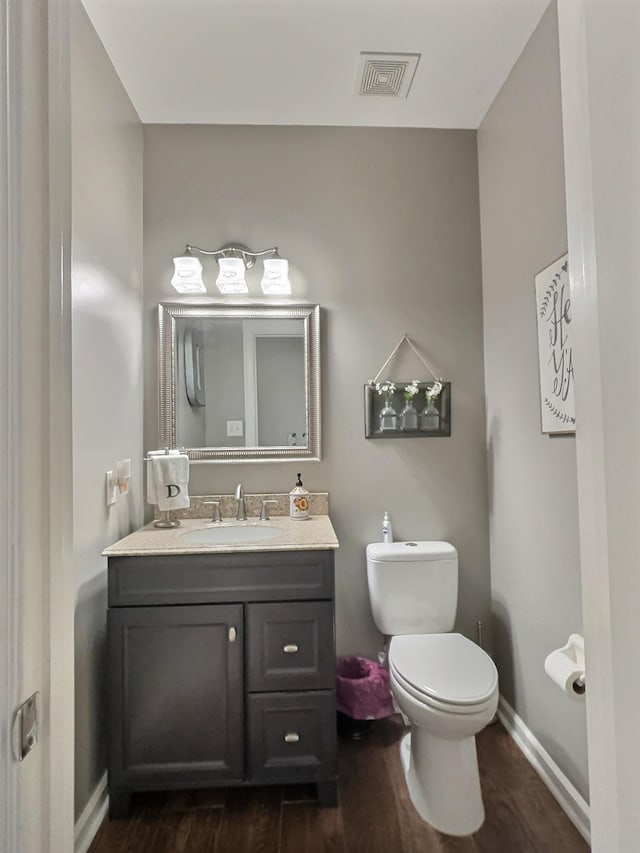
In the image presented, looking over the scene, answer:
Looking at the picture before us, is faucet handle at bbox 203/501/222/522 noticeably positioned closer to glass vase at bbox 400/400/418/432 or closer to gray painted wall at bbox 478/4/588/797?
glass vase at bbox 400/400/418/432

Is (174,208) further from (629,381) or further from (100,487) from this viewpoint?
(629,381)

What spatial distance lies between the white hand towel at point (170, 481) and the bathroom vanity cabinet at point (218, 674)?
361 mm

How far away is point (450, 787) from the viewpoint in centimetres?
158

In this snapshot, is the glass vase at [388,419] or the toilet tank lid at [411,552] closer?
the toilet tank lid at [411,552]

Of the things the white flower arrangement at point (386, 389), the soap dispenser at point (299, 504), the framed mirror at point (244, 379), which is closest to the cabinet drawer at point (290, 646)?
the soap dispenser at point (299, 504)

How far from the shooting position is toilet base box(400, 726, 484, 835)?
156cm

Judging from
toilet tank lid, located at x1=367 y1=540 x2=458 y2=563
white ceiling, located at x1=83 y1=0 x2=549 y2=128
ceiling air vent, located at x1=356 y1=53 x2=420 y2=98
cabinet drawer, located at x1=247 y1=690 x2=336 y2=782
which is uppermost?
white ceiling, located at x1=83 y1=0 x2=549 y2=128

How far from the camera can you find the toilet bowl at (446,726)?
1.49 metres

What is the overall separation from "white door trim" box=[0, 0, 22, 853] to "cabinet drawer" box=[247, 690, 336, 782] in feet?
4.03

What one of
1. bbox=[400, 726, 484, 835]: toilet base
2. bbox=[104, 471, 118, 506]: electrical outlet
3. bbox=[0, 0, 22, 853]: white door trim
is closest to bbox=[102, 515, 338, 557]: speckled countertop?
bbox=[104, 471, 118, 506]: electrical outlet

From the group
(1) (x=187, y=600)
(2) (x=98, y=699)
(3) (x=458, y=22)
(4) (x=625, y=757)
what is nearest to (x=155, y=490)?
(1) (x=187, y=600)

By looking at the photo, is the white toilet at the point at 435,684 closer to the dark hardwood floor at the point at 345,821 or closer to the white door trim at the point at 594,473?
the dark hardwood floor at the point at 345,821

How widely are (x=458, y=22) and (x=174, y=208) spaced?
135 cm

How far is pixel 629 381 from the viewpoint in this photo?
501 mm
